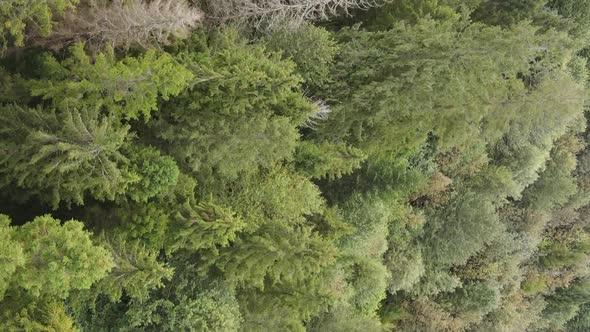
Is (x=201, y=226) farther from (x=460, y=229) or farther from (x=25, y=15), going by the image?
(x=460, y=229)

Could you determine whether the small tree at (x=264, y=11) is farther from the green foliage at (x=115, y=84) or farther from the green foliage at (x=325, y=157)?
the green foliage at (x=115, y=84)

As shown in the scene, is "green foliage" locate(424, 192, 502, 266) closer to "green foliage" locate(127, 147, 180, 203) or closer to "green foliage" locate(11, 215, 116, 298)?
"green foliage" locate(127, 147, 180, 203)

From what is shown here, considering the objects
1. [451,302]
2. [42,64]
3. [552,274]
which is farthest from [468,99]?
[552,274]

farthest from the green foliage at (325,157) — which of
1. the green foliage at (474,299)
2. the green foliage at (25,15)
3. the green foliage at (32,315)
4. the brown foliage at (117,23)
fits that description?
the green foliage at (474,299)

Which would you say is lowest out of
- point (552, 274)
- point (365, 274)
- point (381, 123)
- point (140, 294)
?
point (552, 274)

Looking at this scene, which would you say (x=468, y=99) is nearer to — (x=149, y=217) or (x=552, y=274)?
(x=149, y=217)

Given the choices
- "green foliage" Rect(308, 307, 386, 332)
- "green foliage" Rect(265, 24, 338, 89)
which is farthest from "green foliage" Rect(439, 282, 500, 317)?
"green foliage" Rect(265, 24, 338, 89)
